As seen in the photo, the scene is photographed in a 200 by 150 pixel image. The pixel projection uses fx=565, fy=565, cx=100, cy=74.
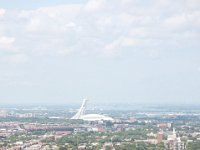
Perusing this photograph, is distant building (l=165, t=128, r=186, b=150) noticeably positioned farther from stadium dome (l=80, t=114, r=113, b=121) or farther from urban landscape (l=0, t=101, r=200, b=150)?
stadium dome (l=80, t=114, r=113, b=121)

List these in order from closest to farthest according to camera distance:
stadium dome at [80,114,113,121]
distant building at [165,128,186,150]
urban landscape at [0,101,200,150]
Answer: urban landscape at [0,101,200,150]
distant building at [165,128,186,150]
stadium dome at [80,114,113,121]

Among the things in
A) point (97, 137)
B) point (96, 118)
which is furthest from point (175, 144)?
point (96, 118)

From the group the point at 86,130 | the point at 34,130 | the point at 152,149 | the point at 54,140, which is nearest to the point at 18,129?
the point at 34,130

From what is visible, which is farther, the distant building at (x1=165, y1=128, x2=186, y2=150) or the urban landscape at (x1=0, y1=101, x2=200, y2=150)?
the distant building at (x1=165, y1=128, x2=186, y2=150)

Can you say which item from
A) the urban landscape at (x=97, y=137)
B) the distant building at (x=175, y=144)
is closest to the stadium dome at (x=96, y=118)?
the urban landscape at (x=97, y=137)

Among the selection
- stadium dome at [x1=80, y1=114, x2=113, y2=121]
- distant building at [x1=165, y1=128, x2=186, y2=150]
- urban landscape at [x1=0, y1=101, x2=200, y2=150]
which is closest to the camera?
urban landscape at [x1=0, y1=101, x2=200, y2=150]

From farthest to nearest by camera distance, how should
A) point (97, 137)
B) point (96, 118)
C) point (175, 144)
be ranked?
point (96, 118), point (97, 137), point (175, 144)

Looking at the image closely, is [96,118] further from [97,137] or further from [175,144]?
[175,144]

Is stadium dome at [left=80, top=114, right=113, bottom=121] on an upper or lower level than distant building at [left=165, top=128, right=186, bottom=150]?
upper

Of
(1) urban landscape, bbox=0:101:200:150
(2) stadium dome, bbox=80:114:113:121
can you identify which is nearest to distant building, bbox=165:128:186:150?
(1) urban landscape, bbox=0:101:200:150

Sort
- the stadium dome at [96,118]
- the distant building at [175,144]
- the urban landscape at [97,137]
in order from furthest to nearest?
the stadium dome at [96,118] → the distant building at [175,144] → the urban landscape at [97,137]

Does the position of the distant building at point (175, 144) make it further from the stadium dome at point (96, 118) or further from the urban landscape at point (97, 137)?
the stadium dome at point (96, 118)

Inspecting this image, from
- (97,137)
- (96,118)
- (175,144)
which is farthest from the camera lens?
(96,118)
